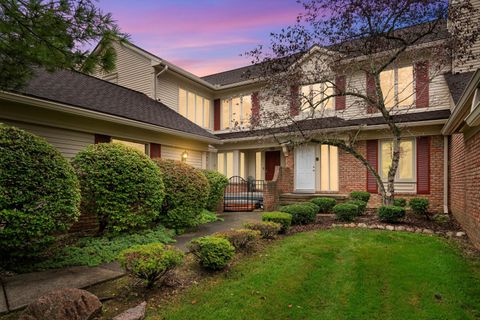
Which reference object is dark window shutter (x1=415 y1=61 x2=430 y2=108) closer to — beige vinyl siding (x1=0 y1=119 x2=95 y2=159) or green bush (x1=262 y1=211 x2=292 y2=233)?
green bush (x1=262 y1=211 x2=292 y2=233)

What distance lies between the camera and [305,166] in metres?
13.2

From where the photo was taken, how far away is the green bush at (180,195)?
689cm

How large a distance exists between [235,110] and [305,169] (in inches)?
201

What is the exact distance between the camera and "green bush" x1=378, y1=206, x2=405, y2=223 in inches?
301

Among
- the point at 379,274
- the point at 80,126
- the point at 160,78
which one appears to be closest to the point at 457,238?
the point at 379,274

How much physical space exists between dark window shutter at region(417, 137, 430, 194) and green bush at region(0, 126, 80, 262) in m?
10.9

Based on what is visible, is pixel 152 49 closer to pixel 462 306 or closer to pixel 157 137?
pixel 157 137

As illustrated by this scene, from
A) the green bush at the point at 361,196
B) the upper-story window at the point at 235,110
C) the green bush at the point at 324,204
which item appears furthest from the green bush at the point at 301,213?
the upper-story window at the point at 235,110

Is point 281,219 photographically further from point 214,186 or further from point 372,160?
point 372,160

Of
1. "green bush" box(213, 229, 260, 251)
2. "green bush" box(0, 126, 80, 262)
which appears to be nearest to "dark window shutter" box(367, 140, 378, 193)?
"green bush" box(213, 229, 260, 251)

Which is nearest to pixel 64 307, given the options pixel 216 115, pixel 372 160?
pixel 372 160

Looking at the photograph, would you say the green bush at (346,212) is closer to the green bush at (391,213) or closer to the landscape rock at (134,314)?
the green bush at (391,213)

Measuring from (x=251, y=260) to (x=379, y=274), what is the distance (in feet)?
6.52

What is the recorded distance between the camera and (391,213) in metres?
7.65
